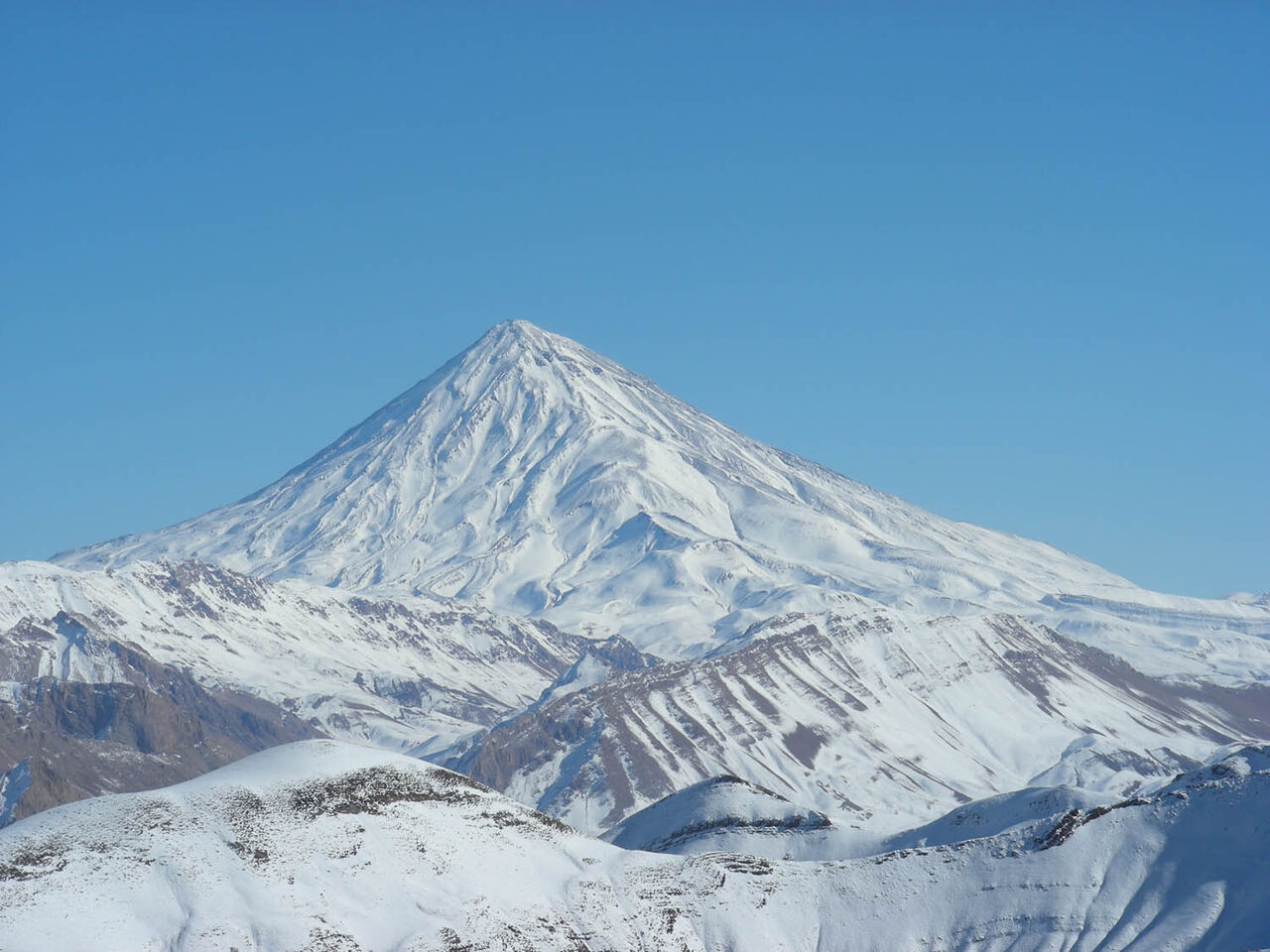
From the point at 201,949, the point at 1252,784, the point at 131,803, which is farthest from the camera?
the point at 1252,784

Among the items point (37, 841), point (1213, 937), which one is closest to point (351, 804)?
point (37, 841)

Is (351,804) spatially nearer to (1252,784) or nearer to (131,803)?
(131,803)

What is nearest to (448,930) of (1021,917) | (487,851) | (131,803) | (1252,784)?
(487,851)

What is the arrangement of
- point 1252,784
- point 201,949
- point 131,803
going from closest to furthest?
1. point 201,949
2. point 131,803
3. point 1252,784

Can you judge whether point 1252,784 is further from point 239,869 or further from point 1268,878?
point 239,869

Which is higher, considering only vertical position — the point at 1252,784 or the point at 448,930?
the point at 1252,784

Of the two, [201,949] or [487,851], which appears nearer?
[201,949]

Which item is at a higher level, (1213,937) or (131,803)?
(131,803)
